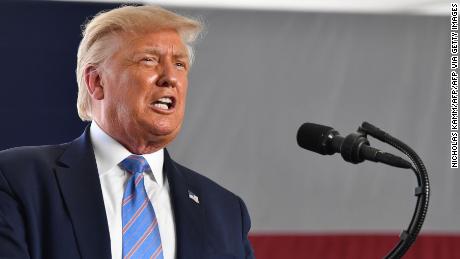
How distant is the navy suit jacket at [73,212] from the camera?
1463 millimetres

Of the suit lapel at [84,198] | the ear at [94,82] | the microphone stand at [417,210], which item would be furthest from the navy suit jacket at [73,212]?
the microphone stand at [417,210]

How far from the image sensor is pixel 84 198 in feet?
5.04

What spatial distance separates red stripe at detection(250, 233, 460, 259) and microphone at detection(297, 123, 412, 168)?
136 cm

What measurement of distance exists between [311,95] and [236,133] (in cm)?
30

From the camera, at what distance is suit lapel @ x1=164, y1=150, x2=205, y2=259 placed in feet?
5.22

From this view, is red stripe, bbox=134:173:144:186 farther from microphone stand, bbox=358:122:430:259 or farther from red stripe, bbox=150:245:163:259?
microphone stand, bbox=358:122:430:259

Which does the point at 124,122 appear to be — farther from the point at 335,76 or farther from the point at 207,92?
the point at 335,76

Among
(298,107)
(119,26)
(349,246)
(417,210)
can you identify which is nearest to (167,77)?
(119,26)

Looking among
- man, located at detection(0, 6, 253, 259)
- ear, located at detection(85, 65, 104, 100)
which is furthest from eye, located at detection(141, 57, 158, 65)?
ear, located at detection(85, 65, 104, 100)

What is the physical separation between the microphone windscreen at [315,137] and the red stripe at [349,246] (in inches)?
53.0

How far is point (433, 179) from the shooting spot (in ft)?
9.09

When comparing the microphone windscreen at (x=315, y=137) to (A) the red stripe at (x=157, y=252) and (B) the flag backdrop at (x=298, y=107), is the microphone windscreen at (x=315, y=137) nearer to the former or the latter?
(A) the red stripe at (x=157, y=252)

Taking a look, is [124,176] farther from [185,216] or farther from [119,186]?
[185,216]

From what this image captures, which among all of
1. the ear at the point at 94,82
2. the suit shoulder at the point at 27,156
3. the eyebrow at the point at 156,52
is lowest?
the suit shoulder at the point at 27,156
